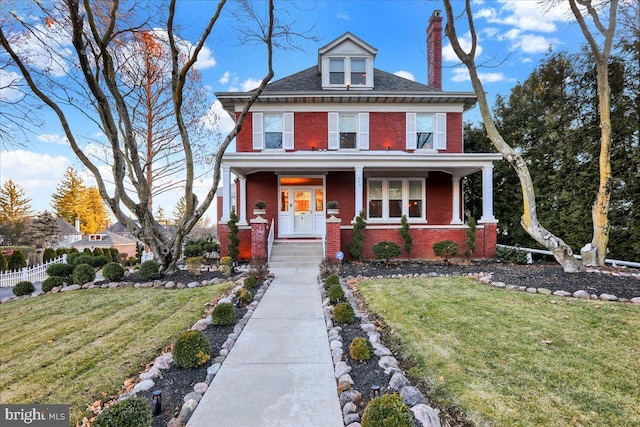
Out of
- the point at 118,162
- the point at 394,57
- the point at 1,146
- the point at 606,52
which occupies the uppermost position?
the point at 394,57

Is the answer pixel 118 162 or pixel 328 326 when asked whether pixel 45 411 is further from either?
pixel 118 162

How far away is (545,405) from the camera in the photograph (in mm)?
2480

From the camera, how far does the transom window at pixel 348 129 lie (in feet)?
40.6

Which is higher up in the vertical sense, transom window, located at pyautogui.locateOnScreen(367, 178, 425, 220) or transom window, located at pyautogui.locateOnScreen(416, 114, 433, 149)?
transom window, located at pyautogui.locateOnScreen(416, 114, 433, 149)

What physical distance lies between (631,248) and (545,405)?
10.9 metres

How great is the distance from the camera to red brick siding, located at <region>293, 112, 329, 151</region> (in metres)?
12.3

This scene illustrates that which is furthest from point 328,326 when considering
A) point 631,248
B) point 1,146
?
point 631,248

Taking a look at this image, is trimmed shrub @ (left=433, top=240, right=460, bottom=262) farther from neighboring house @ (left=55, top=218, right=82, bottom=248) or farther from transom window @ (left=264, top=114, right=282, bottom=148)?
neighboring house @ (left=55, top=218, right=82, bottom=248)

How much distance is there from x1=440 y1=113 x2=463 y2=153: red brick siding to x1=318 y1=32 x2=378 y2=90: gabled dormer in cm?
354

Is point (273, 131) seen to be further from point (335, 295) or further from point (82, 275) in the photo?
point (335, 295)

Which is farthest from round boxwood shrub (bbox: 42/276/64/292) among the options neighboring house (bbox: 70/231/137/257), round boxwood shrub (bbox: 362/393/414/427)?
neighboring house (bbox: 70/231/137/257)

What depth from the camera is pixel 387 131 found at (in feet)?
40.7

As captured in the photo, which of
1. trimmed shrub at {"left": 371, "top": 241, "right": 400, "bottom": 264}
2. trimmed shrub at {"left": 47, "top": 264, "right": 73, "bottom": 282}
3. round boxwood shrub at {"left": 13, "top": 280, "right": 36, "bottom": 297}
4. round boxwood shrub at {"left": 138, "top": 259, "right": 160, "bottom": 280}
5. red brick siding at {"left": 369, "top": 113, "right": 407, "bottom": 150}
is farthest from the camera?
red brick siding at {"left": 369, "top": 113, "right": 407, "bottom": 150}

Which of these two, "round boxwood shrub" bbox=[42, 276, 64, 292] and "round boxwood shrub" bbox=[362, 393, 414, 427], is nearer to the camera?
"round boxwood shrub" bbox=[362, 393, 414, 427]
